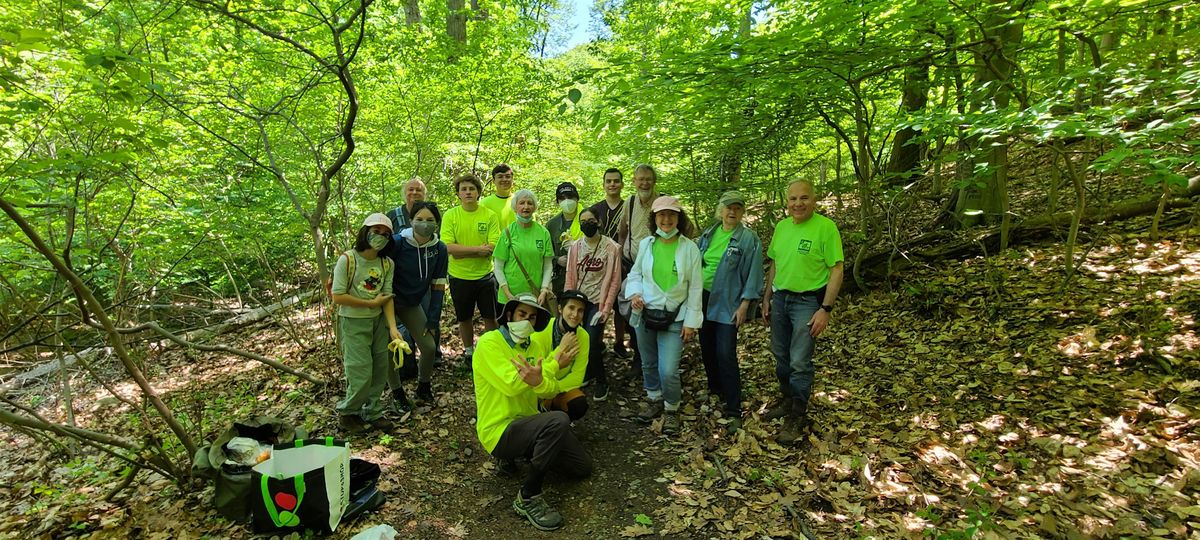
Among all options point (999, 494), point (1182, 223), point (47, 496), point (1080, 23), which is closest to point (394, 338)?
point (47, 496)

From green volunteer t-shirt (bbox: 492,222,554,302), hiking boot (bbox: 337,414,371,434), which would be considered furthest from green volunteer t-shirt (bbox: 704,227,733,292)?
hiking boot (bbox: 337,414,371,434)

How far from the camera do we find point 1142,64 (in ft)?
13.3

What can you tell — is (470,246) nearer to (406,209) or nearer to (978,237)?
(406,209)

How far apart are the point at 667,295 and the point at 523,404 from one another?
1.48 metres

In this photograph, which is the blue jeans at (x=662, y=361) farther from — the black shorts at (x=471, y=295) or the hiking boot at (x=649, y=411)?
the black shorts at (x=471, y=295)

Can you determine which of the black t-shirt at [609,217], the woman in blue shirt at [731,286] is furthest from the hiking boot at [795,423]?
the black t-shirt at [609,217]

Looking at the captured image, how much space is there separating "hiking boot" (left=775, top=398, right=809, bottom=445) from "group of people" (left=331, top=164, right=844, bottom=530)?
0.01 m

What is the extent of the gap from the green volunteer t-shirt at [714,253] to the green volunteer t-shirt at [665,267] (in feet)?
1.17

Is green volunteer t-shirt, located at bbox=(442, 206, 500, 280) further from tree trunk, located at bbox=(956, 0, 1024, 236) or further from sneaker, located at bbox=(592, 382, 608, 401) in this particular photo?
tree trunk, located at bbox=(956, 0, 1024, 236)

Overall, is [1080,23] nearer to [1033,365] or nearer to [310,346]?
[1033,365]

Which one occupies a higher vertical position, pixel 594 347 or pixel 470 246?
pixel 470 246

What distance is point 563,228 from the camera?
562cm

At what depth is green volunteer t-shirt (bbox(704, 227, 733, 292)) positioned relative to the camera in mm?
4488

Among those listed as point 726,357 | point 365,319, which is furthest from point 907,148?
point 365,319
